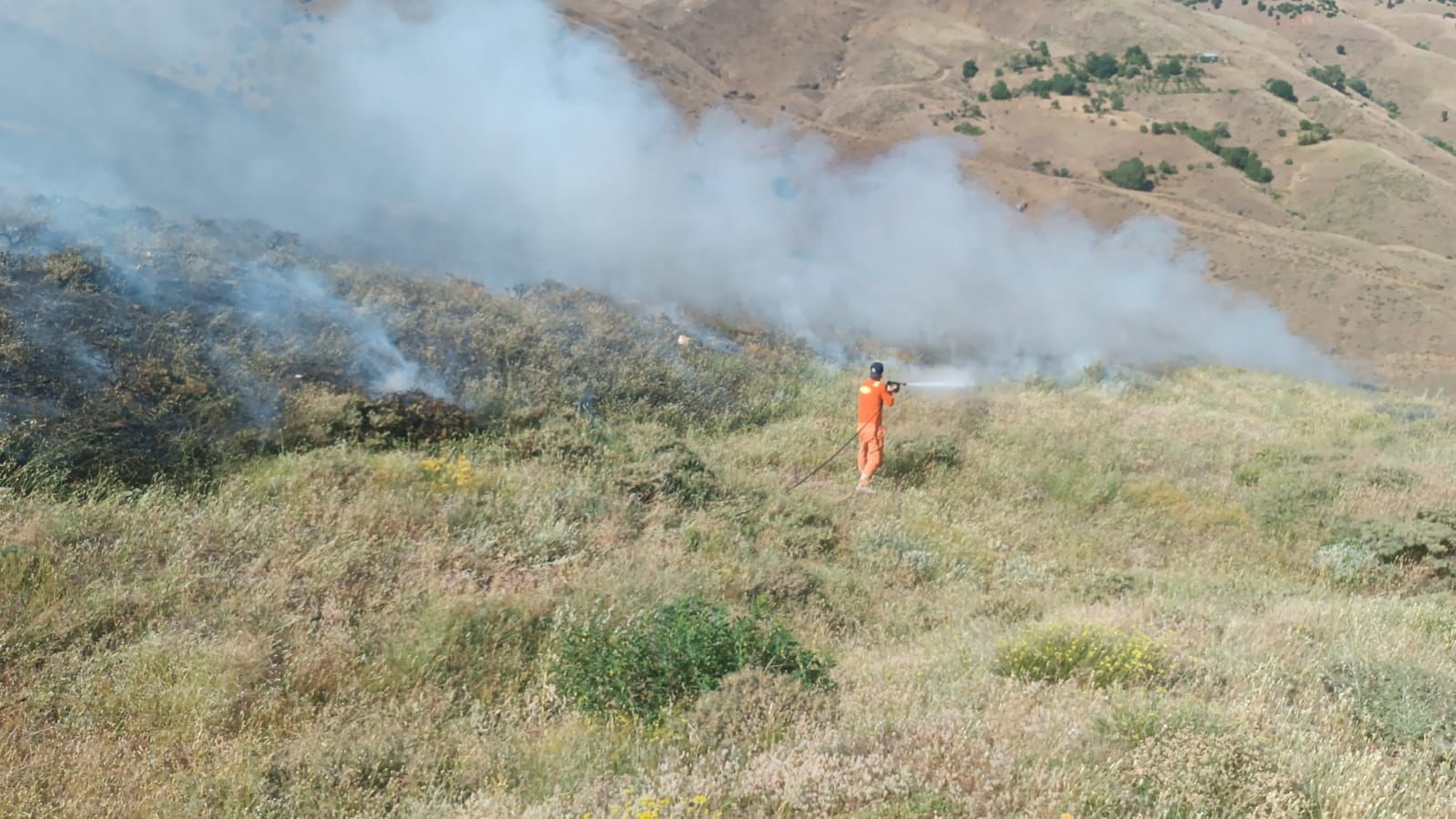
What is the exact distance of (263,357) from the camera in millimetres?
8055

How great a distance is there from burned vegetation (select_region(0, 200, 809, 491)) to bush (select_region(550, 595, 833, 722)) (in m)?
3.55

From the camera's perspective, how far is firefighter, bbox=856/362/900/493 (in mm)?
9062

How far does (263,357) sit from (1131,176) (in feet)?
132

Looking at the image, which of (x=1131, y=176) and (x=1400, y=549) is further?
(x=1131, y=176)

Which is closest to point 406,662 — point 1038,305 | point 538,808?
point 538,808

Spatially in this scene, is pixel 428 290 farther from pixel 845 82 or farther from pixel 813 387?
pixel 845 82

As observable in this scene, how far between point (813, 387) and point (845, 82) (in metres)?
51.4

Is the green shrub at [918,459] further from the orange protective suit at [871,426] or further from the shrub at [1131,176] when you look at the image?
the shrub at [1131,176]

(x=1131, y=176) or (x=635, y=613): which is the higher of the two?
(x=1131, y=176)

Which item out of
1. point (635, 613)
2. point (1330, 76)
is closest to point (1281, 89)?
point (1330, 76)

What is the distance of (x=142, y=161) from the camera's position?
536 inches

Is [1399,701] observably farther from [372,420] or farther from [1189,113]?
[1189,113]

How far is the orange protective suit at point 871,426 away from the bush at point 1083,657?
414 cm

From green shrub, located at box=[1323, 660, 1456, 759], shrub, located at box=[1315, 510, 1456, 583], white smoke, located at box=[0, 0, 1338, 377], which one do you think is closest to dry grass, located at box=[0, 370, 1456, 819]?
green shrub, located at box=[1323, 660, 1456, 759]
